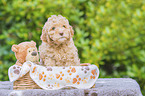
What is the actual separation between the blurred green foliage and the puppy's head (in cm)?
139

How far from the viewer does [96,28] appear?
10.2 ft

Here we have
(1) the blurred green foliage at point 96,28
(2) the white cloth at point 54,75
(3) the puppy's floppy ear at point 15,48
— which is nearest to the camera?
(2) the white cloth at point 54,75

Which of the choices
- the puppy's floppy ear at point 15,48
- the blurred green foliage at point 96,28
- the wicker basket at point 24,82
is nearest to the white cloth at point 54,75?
the wicker basket at point 24,82

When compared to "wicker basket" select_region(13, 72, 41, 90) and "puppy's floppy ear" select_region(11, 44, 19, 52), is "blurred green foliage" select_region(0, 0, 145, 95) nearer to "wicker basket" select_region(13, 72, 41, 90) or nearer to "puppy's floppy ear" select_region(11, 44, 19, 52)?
"puppy's floppy ear" select_region(11, 44, 19, 52)

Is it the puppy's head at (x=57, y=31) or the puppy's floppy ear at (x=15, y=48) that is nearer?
the puppy's head at (x=57, y=31)

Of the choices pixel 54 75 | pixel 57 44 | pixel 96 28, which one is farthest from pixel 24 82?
pixel 96 28

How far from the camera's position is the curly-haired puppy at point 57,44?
157cm

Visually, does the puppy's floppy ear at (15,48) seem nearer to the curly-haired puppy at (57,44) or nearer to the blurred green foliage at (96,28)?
the curly-haired puppy at (57,44)

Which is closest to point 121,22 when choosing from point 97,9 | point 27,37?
point 97,9

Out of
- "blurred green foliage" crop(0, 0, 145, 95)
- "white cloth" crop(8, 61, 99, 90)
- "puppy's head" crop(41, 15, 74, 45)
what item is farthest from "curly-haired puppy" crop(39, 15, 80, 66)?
"blurred green foliage" crop(0, 0, 145, 95)

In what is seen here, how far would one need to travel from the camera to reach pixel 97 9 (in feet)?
10.7

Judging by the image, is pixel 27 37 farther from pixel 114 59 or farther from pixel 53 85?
pixel 53 85

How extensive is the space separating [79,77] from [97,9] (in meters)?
1.92

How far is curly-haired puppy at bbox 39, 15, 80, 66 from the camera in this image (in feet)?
5.14
